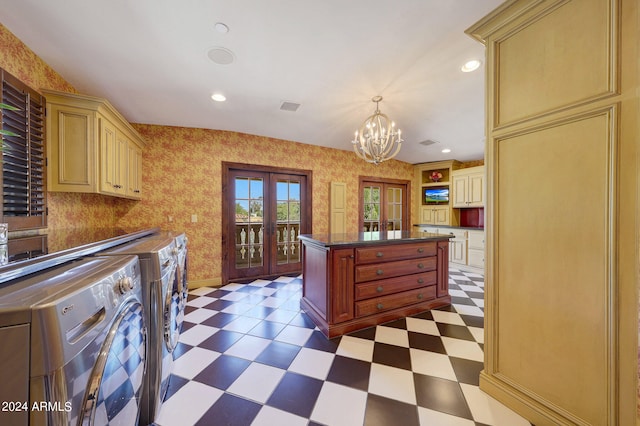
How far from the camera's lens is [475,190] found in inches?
187

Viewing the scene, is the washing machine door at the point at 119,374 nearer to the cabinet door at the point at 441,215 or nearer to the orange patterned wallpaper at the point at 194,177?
the orange patterned wallpaper at the point at 194,177

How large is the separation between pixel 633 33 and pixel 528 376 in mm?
1728

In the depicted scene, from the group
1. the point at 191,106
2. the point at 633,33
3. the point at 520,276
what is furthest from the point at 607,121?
the point at 191,106

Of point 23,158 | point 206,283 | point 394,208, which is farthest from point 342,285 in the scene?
point 394,208

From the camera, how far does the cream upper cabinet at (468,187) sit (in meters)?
4.70

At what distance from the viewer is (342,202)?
185 inches

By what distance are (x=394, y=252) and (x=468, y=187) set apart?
3403mm

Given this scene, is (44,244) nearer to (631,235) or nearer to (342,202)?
(631,235)

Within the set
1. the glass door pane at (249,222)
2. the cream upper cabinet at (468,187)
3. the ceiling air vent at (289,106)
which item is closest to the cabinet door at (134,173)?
the glass door pane at (249,222)

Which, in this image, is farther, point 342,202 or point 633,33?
point 342,202

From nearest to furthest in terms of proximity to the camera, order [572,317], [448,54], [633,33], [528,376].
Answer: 1. [633,33]
2. [572,317]
3. [528,376]
4. [448,54]

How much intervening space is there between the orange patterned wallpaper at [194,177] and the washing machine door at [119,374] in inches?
107

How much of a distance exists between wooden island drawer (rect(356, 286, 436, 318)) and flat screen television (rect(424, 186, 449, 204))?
10.6 ft

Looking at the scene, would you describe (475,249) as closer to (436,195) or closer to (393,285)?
(436,195)
